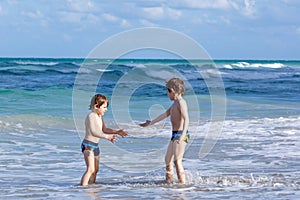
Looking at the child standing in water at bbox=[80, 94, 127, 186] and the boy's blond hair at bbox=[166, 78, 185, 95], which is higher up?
the boy's blond hair at bbox=[166, 78, 185, 95]

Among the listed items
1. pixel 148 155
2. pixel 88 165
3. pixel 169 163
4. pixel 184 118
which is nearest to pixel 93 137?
pixel 88 165

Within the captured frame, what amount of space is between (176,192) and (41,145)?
14.7 ft

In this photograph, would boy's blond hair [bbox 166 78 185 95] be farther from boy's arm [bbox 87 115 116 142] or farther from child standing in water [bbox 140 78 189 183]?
boy's arm [bbox 87 115 116 142]

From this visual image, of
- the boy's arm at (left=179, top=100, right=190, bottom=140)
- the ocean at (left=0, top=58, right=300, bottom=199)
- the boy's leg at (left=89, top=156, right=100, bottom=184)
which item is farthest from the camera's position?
the boy's leg at (left=89, top=156, right=100, bottom=184)

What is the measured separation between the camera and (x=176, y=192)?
279 inches

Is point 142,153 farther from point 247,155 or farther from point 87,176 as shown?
point 87,176

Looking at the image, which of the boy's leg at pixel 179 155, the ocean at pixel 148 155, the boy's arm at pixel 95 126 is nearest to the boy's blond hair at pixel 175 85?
the boy's leg at pixel 179 155

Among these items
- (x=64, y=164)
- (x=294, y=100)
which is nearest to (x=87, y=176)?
(x=64, y=164)

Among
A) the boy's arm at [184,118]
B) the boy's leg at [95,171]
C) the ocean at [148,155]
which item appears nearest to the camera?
the ocean at [148,155]

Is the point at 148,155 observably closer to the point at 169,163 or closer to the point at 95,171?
the point at 169,163

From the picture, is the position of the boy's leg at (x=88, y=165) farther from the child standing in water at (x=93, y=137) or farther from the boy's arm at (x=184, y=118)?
the boy's arm at (x=184, y=118)

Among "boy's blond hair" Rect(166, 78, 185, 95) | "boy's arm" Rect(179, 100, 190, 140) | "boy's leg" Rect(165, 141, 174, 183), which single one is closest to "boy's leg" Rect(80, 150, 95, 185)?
"boy's leg" Rect(165, 141, 174, 183)

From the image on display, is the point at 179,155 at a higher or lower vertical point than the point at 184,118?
lower

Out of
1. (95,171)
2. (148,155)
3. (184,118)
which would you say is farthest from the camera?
(148,155)
